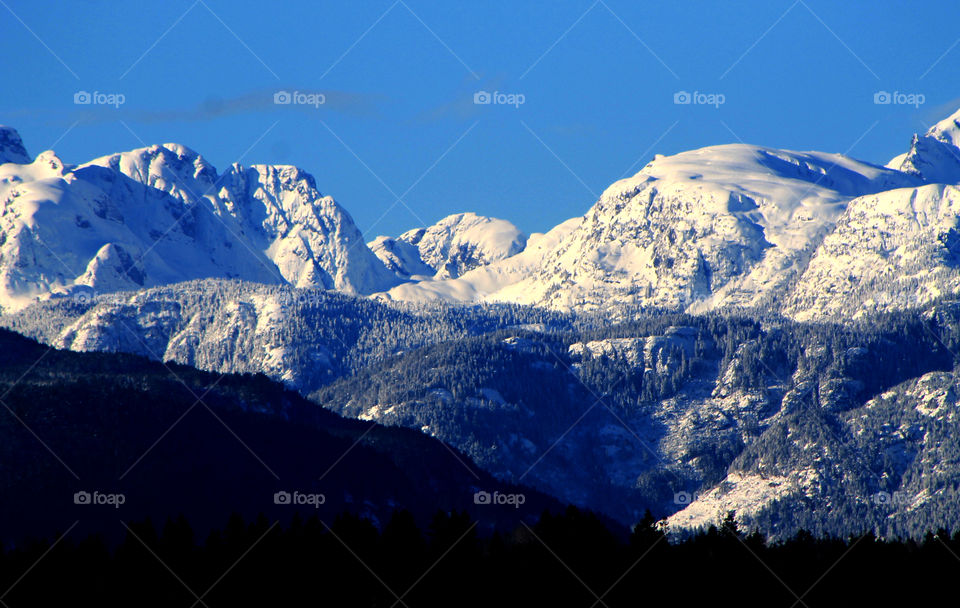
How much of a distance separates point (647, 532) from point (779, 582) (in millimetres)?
17560

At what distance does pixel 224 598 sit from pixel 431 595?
23.7 m

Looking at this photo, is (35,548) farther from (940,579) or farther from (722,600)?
(940,579)

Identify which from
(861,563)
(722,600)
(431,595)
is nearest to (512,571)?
(431,595)

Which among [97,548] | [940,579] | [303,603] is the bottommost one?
[940,579]

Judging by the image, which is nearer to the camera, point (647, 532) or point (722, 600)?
point (722, 600)

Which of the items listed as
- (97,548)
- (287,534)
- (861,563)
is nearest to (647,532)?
(861,563)

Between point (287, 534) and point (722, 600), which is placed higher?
point (287, 534)

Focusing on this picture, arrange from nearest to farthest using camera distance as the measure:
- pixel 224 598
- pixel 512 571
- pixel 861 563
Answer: pixel 224 598 → pixel 512 571 → pixel 861 563

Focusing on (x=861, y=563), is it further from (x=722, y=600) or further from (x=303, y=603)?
(x=303, y=603)

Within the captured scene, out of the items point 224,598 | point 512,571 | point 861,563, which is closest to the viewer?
point 224,598

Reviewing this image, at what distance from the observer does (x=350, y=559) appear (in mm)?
182125

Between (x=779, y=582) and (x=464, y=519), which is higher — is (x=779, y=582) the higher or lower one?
the lower one

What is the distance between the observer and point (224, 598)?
170 meters

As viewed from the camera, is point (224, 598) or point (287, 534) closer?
point (224, 598)
